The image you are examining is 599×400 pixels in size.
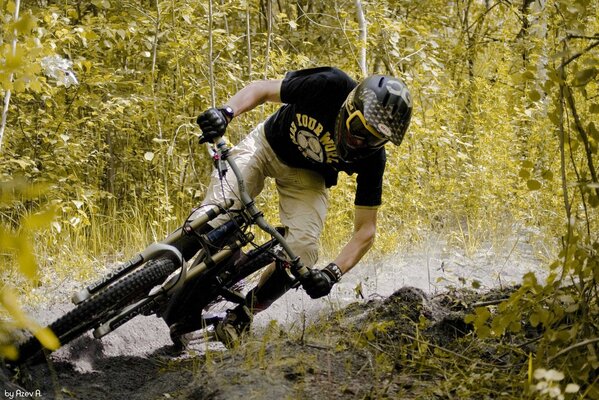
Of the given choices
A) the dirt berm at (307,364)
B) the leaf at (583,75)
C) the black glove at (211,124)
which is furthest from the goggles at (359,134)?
the leaf at (583,75)

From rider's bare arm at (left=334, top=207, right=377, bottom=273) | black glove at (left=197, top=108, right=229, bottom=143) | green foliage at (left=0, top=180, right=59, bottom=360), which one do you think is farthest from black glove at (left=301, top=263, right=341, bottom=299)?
green foliage at (left=0, top=180, right=59, bottom=360)

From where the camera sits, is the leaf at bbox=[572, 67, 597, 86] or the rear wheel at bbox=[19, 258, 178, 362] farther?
the rear wheel at bbox=[19, 258, 178, 362]

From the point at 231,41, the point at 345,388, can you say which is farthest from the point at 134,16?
the point at 345,388

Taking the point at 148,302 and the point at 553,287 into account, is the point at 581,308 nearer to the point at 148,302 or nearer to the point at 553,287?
the point at 553,287

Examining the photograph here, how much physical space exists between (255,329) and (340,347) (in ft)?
4.32

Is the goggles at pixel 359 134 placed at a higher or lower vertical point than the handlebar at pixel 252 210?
higher

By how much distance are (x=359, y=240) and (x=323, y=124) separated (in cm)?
74

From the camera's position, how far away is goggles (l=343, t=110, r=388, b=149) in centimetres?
390

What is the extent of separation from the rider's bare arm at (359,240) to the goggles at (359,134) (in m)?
0.58

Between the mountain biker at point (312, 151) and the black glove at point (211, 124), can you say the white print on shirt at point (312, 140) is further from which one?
the black glove at point (211, 124)

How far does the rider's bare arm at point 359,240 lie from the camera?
4.47 m

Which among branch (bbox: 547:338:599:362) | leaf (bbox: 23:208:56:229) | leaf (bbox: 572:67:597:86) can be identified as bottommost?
branch (bbox: 547:338:599:362)

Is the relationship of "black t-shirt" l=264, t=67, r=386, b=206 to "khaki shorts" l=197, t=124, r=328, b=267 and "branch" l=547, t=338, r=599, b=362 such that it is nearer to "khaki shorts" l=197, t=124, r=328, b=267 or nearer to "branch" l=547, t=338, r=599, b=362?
"khaki shorts" l=197, t=124, r=328, b=267

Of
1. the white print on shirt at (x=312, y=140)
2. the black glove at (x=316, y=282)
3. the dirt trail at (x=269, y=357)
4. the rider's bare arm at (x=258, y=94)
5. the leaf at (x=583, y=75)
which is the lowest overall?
the dirt trail at (x=269, y=357)
